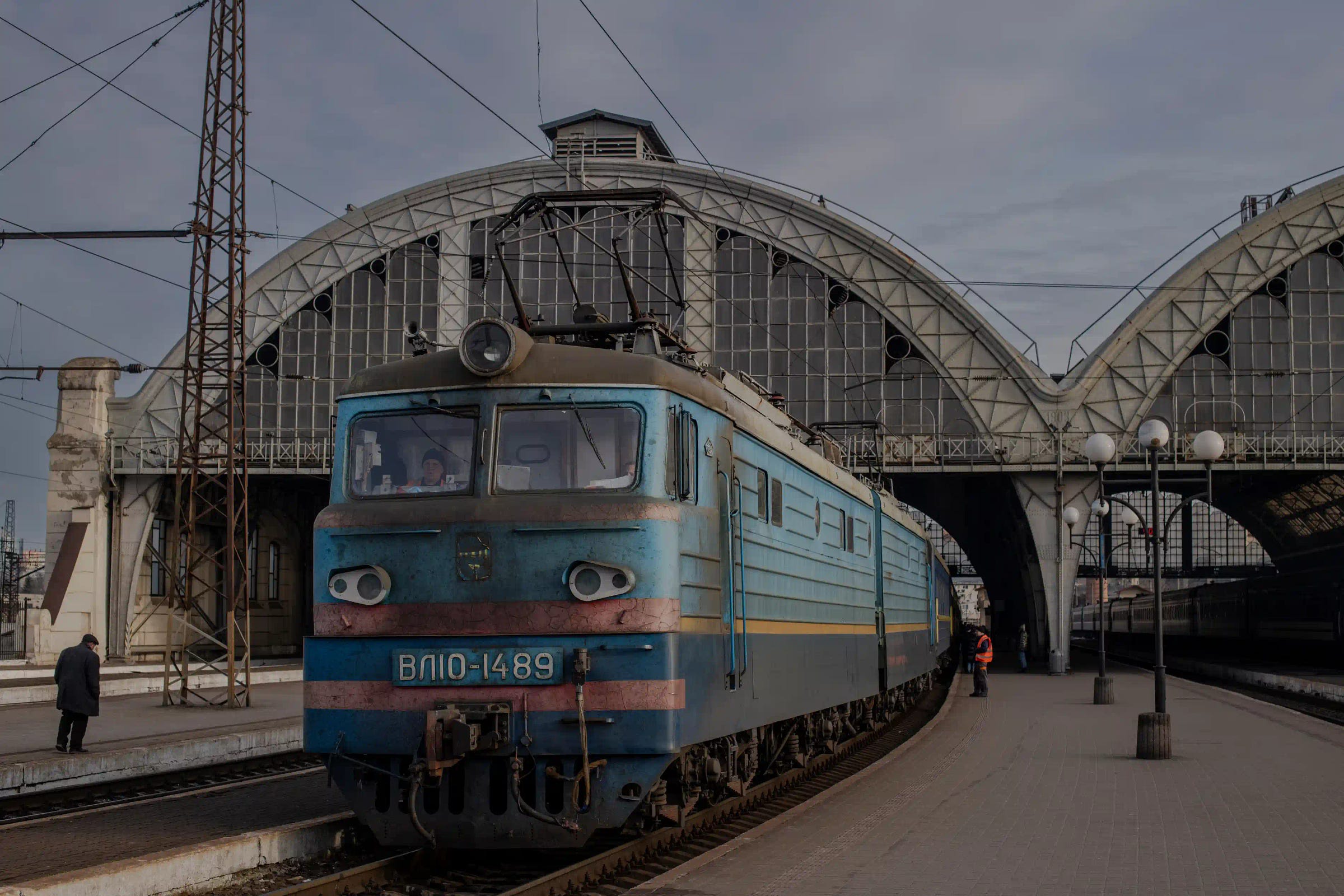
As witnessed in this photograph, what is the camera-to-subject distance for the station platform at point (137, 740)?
56.4ft

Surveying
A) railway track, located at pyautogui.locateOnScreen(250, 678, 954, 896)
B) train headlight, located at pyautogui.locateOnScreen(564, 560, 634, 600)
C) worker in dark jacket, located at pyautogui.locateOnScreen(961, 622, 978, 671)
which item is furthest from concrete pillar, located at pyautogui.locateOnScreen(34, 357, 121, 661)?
train headlight, located at pyautogui.locateOnScreen(564, 560, 634, 600)

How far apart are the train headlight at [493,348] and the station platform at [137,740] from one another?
30.8 ft

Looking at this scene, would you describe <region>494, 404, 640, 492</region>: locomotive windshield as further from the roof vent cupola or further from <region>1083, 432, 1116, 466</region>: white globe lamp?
the roof vent cupola

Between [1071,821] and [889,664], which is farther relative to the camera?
[889,664]

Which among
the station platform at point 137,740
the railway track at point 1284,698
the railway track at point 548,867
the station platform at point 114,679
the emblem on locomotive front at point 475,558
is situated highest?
the emblem on locomotive front at point 475,558

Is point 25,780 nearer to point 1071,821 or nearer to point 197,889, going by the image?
point 197,889

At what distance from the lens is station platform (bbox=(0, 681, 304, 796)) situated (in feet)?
56.4

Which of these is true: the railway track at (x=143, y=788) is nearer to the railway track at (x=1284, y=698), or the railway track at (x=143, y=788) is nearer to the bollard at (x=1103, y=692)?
the bollard at (x=1103, y=692)

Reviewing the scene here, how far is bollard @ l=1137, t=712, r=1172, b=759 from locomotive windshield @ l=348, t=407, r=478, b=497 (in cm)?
1138

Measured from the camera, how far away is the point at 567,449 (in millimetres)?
10617

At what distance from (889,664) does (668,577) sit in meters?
12.6

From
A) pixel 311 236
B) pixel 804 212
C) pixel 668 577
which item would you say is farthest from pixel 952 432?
pixel 668 577

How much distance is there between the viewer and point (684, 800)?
11406 millimetres

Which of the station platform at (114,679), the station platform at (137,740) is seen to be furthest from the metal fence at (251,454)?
the station platform at (137,740)
